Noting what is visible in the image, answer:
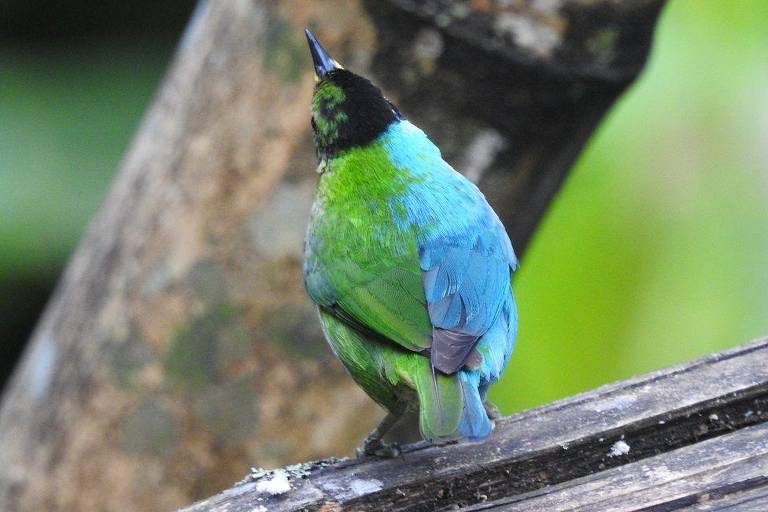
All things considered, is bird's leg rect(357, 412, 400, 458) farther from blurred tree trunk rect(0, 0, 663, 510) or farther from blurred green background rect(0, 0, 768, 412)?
blurred green background rect(0, 0, 768, 412)

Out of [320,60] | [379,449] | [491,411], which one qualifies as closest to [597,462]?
[379,449]

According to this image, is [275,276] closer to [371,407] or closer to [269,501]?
[371,407]

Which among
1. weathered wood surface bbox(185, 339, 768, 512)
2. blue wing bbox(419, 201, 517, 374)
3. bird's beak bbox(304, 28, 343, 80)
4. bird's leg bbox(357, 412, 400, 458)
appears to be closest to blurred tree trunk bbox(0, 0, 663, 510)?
bird's beak bbox(304, 28, 343, 80)

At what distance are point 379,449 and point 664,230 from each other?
2.37 metres

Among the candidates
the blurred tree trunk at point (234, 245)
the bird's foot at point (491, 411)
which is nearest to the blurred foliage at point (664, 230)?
the blurred tree trunk at point (234, 245)

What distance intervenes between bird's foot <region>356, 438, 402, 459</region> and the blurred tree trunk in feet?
3.50

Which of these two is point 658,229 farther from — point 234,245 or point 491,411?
point 491,411

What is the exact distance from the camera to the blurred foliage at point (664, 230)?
445 centimetres

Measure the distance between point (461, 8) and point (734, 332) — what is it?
1836 mm

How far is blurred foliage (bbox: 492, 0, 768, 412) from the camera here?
4.45 m

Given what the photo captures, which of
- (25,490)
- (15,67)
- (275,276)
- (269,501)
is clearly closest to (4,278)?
(15,67)

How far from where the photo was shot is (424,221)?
2.83 meters

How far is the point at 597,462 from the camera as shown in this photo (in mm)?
2350

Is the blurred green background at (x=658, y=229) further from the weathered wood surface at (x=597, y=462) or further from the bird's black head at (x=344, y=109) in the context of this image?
the weathered wood surface at (x=597, y=462)
